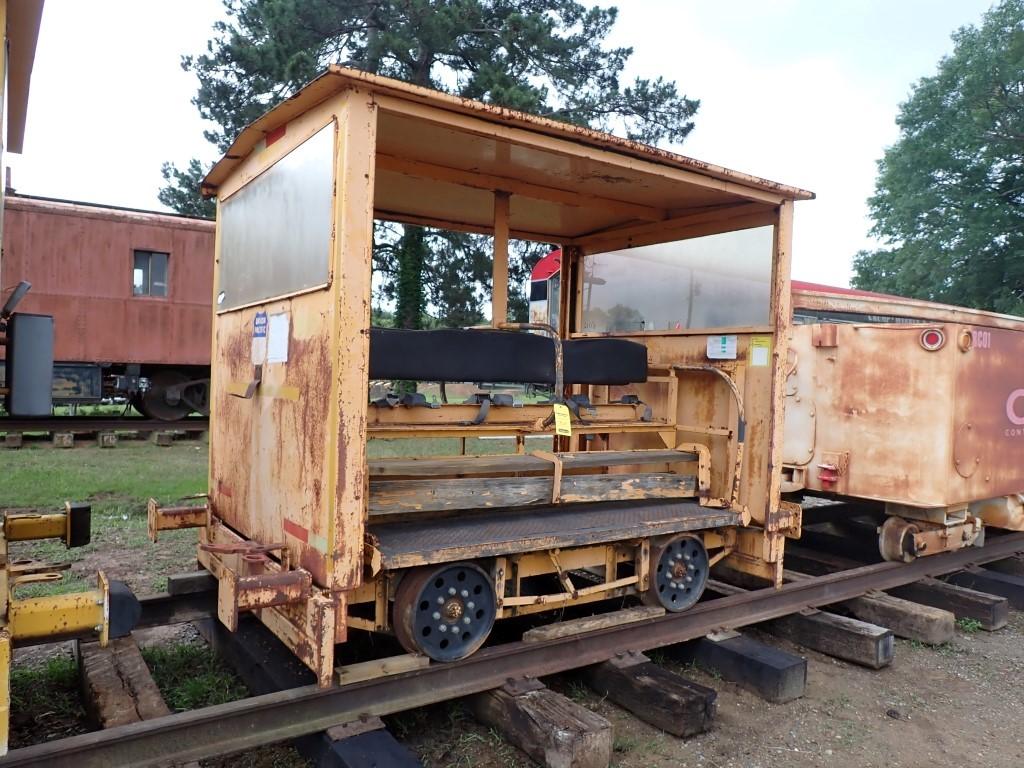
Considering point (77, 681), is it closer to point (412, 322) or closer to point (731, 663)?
point (731, 663)

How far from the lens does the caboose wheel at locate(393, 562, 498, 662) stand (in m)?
3.18

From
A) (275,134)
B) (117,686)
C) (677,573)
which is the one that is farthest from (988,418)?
(117,686)

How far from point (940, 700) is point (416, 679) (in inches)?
112

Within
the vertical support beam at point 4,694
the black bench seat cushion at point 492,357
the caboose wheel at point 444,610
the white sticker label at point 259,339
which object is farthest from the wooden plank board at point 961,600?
Result: the vertical support beam at point 4,694

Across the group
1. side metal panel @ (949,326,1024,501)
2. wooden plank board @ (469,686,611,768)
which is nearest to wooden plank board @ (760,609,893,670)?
side metal panel @ (949,326,1024,501)

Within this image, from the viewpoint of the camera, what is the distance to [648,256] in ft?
17.9

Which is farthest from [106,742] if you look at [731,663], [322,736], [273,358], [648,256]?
[648,256]

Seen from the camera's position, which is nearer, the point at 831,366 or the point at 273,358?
→ the point at 273,358

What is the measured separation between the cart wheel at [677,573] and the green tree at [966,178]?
1061 inches

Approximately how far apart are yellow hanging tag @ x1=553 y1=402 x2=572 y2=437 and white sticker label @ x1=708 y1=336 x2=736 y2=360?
1401mm

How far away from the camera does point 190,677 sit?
3693mm

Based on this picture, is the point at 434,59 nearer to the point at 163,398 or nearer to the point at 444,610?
the point at 163,398

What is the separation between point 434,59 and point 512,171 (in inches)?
625

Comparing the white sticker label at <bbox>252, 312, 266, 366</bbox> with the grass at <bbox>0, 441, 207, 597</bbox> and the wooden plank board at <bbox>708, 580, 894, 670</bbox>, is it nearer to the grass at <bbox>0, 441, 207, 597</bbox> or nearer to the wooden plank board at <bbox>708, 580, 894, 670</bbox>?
the grass at <bbox>0, 441, 207, 597</bbox>
